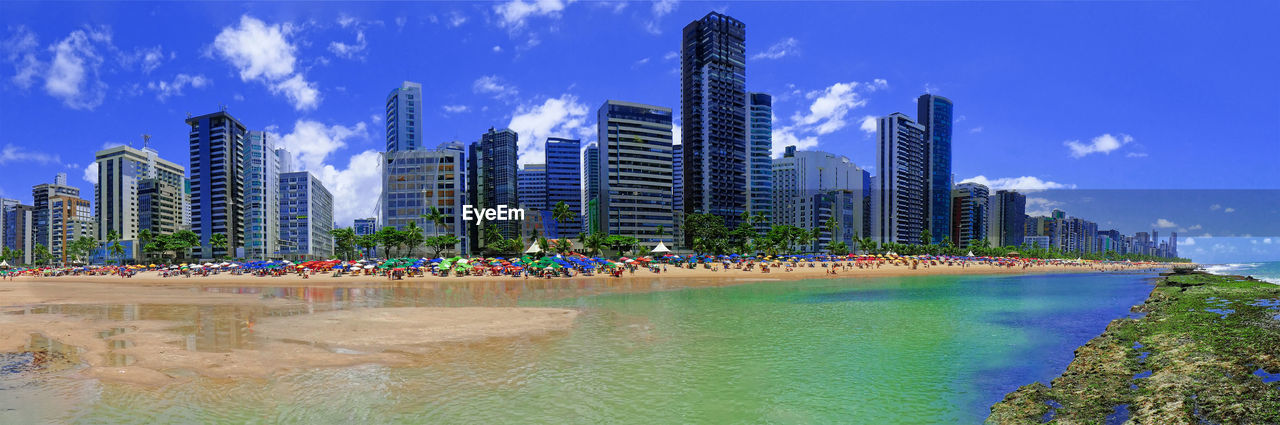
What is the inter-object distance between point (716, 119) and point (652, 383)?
135451 mm

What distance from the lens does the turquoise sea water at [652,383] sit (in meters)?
10.9

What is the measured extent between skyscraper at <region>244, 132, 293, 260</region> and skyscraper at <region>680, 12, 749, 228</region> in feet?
350

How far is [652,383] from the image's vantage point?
13094 millimetres

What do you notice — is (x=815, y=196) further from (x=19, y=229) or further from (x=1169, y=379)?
(x=19, y=229)

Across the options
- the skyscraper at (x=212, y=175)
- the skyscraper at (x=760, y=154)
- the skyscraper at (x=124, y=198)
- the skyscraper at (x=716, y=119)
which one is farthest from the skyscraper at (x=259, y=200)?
the skyscraper at (x=760, y=154)

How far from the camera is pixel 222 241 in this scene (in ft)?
406

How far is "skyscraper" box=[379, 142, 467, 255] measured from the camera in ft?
408

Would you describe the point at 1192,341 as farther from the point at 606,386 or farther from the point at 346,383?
the point at 346,383

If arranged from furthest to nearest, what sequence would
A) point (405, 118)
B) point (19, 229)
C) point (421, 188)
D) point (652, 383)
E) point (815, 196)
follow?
point (405, 118) → point (815, 196) → point (19, 229) → point (421, 188) → point (652, 383)

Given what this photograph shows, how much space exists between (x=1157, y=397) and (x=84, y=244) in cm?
17076

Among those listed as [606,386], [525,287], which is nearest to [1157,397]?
[606,386]

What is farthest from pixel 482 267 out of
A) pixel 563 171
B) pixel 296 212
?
pixel 563 171

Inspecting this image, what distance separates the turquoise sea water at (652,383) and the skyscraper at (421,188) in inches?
4371

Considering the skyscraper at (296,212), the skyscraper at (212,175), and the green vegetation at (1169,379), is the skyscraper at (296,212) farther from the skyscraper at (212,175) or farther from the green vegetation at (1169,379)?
the green vegetation at (1169,379)
